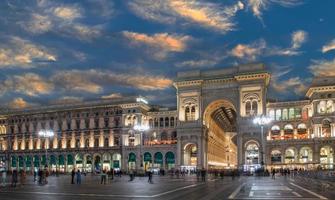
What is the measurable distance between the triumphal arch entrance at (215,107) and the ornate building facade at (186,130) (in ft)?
0.76

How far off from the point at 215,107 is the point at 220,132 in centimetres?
3349

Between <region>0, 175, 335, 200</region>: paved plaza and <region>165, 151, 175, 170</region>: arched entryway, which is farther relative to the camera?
<region>165, 151, 175, 170</region>: arched entryway

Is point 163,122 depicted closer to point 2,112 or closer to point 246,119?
point 246,119

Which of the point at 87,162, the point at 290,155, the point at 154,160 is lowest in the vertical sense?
the point at 87,162

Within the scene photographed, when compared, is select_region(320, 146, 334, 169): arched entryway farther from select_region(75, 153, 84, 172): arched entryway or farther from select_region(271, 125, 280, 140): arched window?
select_region(75, 153, 84, 172): arched entryway

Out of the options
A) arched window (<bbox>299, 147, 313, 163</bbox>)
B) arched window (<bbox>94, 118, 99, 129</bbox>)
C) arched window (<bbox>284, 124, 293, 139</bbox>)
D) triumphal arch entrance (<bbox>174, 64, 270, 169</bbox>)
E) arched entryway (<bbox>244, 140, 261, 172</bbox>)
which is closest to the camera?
arched entryway (<bbox>244, 140, 261, 172</bbox>)

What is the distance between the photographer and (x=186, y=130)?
112875 mm

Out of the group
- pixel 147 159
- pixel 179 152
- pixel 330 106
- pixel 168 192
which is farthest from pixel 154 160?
pixel 168 192

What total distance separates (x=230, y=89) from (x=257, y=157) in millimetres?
17338

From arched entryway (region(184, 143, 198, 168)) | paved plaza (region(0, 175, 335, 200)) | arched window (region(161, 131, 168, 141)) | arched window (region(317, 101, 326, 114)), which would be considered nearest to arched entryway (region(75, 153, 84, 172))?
arched window (region(161, 131, 168, 141))

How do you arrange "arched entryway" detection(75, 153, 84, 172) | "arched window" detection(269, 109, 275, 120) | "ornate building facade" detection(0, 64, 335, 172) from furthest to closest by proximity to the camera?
"arched entryway" detection(75, 153, 84, 172)
"arched window" detection(269, 109, 275, 120)
"ornate building facade" detection(0, 64, 335, 172)

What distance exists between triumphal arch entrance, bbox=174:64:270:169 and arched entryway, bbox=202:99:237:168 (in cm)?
28

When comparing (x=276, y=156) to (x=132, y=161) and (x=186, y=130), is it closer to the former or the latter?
(x=186, y=130)

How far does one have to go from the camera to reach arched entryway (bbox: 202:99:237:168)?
117 m
